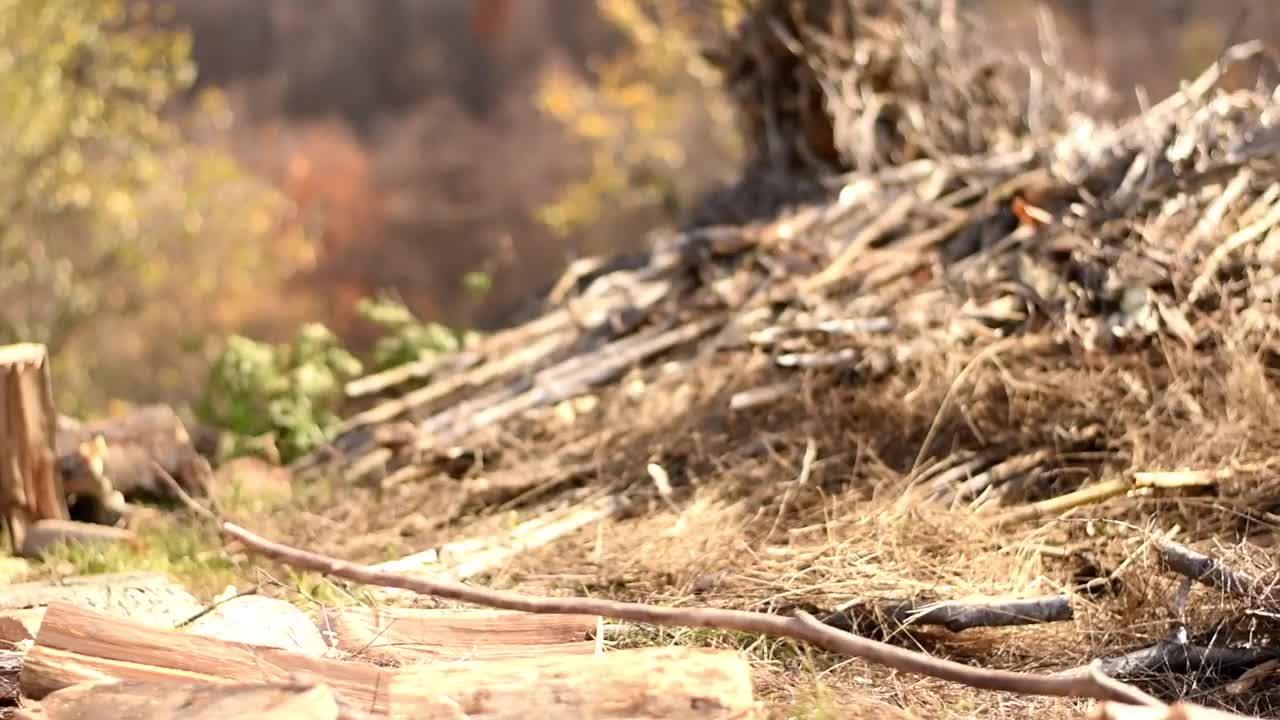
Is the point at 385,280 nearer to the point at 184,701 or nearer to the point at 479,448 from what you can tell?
the point at 479,448

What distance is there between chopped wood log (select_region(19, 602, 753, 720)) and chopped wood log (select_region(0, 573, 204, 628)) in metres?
0.65

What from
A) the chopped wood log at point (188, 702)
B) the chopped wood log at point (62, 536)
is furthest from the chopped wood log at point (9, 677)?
the chopped wood log at point (62, 536)

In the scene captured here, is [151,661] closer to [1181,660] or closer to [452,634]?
[452,634]

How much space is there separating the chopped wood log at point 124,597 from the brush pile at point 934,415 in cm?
95

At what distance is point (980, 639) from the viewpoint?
3.11 meters

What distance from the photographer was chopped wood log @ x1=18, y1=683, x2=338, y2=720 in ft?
6.88

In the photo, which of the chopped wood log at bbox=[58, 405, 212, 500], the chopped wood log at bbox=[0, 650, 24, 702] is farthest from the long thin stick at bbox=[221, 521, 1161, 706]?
the chopped wood log at bbox=[58, 405, 212, 500]

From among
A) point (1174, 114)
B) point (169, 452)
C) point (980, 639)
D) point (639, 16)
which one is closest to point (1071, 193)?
point (1174, 114)

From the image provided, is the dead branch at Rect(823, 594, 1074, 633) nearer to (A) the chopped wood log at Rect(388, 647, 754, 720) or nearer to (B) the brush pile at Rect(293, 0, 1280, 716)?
(B) the brush pile at Rect(293, 0, 1280, 716)

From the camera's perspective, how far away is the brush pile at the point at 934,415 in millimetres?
3246

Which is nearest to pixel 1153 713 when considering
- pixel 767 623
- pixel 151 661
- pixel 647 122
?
pixel 767 623

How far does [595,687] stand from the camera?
2.32m

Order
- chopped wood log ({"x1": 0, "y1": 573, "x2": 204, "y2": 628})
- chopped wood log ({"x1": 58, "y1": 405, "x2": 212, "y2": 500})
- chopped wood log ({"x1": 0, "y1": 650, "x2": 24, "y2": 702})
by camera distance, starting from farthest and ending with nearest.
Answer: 1. chopped wood log ({"x1": 58, "y1": 405, "x2": 212, "y2": 500})
2. chopped wood log ({"x1": 0, "y1": 573, "x2": 204, "y2": 628})
3. chopped wood log ({"x1": 0, "y1": 650, "x2": 24, "y2": 702})

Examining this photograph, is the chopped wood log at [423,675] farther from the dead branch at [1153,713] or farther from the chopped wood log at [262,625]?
the dead branch at [1153,713]
